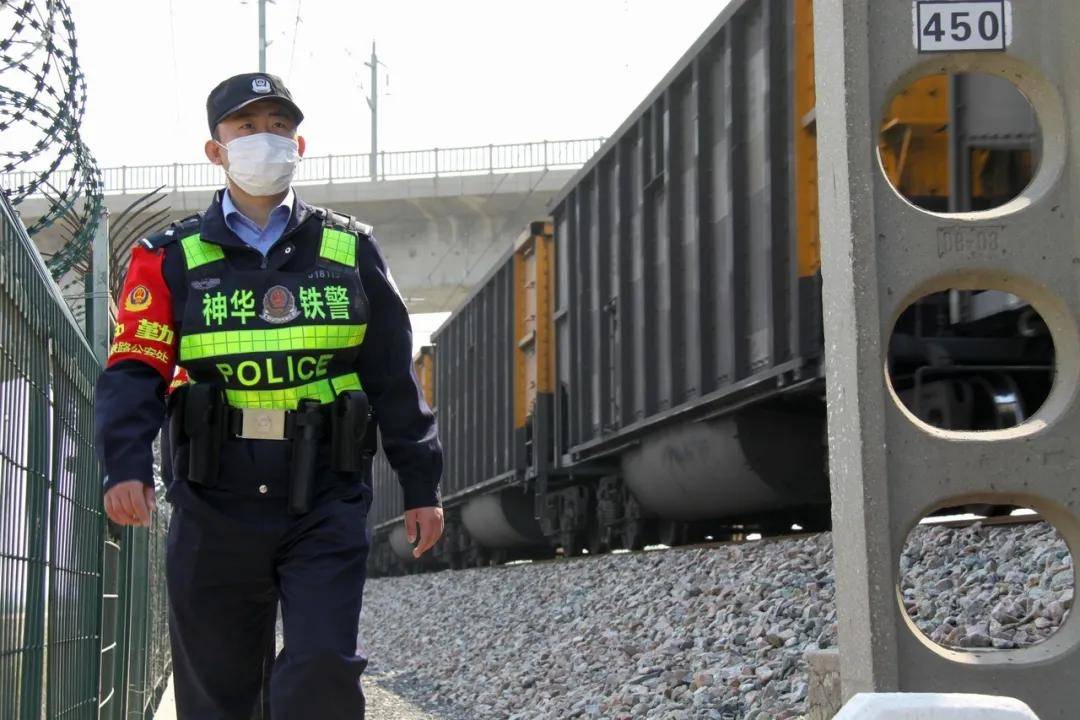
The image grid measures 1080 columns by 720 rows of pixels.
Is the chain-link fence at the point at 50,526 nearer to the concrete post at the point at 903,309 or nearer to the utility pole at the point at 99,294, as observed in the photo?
the utility pole at the point at 99,294

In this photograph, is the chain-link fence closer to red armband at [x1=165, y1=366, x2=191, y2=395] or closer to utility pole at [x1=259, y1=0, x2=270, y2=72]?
red armband at [x1=165, y1=366, x2=191, y2=395]

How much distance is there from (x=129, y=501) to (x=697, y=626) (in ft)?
16.5

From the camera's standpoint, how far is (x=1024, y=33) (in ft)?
11.6

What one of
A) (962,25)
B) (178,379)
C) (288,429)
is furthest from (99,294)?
(962,25)

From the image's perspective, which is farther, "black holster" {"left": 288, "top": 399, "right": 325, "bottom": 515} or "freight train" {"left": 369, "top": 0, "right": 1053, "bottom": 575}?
"freight train" {"left": 369, "top": 0, "right": 1053, "bottom": 575}

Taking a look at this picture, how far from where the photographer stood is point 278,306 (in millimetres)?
3461

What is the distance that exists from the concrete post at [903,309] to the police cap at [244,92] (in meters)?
1.32

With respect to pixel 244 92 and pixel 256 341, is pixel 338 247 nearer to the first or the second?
pixel 256 341

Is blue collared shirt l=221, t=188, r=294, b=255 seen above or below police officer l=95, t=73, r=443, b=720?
above

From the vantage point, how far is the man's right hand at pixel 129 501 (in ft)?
10.8

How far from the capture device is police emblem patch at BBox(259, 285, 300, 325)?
3.45m

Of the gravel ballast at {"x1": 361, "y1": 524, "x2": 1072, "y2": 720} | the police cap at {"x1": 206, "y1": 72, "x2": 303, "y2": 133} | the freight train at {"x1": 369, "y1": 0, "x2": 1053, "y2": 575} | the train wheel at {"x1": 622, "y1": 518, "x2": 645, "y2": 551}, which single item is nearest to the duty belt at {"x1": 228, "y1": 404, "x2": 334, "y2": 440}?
the police cap at {"x1": 206, "y1": 72, "x2": 303, "y2": 133}

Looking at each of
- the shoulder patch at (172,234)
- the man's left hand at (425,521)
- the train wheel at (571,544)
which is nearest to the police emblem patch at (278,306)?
the shoulder patch at (172,234)

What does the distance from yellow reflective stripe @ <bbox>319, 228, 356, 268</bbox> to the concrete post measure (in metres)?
1.15
